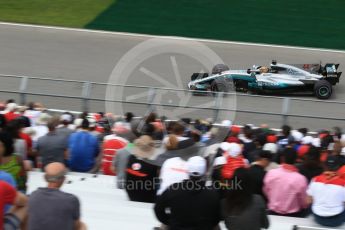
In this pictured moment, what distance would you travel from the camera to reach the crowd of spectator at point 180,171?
532 cm

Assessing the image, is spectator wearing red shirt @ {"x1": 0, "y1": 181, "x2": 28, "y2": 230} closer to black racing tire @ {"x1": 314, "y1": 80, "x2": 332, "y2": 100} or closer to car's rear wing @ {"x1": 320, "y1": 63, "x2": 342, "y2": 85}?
black racing tire @ {"x1": 314, "y1": 80, "x2": 332, "y2": 100}

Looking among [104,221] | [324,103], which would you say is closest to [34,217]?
[104,221]

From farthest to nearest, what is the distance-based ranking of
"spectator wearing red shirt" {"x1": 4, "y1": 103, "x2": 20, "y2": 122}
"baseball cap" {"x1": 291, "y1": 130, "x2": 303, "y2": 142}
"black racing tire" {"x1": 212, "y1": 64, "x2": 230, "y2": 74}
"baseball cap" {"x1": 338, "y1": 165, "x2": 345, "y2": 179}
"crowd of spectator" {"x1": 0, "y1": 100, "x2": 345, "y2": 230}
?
1. "black racing tire" {"x1": 212, "y1": 64, "x2": 230, "y2": 74}
2. "baseball cap" {"x1": 291, "y1": 130, "x2": 303, "y2": 142}
3. "spectator wearing red shirt" {"x1": 4, "y1": 103, "x2": 20, "y2": 122}
4. "baseball cap" {"x1": 338, "y1": 165, "x2": 345, "y2": 179}
5. "crowd of spectator" {"x1": 0, "y1": 100, "x2": 345, "y2": 230}

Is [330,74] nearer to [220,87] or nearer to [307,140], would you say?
[220,87]

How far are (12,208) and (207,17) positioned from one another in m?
20.0

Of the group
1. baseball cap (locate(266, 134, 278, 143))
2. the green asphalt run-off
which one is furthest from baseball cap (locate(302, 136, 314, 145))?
the green asphalt run-off

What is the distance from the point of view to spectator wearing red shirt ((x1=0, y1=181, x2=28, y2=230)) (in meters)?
4.98

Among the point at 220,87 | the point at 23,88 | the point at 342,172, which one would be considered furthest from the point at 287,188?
the point at 220,87

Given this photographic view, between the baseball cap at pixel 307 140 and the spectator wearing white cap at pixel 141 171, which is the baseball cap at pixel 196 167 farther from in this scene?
the baseball cap at pixel 307 140

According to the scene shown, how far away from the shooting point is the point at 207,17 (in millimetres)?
24562

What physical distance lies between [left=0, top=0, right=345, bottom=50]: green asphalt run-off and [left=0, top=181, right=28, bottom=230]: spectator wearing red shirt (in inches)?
723

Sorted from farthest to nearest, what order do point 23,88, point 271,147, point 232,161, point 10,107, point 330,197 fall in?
point 23,88 → point 10,107 → point 271,147 → point 232,161 → point 330,197

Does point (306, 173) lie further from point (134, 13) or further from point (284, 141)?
point (134, 13)

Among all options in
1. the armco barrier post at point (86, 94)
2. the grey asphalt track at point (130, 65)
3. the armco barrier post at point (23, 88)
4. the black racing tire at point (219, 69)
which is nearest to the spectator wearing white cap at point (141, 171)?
the grey asphalt track at point (130, 65)
